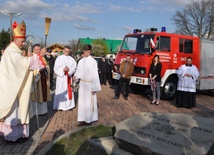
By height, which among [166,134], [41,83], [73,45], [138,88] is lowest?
[138,88]

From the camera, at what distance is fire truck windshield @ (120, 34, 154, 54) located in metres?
11.4

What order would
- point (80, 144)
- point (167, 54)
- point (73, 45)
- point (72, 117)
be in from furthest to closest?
point (73, 45) < point (167, 54) < point (72, 117) < point (80, 144)

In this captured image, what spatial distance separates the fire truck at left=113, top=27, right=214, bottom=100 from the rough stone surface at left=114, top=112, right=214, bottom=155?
252 inches

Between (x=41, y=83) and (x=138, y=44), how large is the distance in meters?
5.36

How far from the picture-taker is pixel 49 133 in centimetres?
631

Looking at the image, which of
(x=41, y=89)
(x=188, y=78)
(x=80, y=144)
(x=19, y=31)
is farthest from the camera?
(x=188, y=78)

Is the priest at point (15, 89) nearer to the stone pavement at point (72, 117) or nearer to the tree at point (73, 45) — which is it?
the stone pavement at point (72, 117)

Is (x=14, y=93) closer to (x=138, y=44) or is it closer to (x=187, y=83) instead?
(x=187, y=83)

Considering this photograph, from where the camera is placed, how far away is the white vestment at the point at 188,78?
31.7 ft

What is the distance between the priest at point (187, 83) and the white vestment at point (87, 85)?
13.6 feet

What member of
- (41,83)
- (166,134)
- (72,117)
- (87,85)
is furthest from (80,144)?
(41,83)

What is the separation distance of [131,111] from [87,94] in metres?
→ 2.65

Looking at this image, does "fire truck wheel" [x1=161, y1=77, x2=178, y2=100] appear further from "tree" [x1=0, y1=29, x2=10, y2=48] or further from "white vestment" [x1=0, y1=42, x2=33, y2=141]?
"tree" [x1=0, y1=29, x2=10, y2=48]

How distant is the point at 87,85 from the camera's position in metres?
6.88
